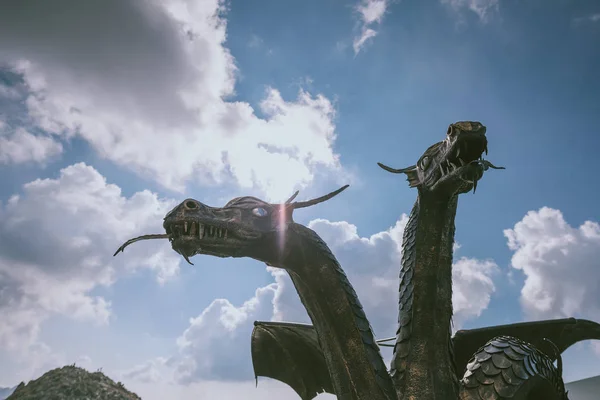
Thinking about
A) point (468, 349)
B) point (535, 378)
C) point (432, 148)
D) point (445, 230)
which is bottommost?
point (535, 378)

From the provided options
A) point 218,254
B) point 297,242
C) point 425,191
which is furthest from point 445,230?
point 218,254

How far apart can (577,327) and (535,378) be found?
1.99 metres

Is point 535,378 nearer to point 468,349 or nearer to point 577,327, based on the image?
point 468,349

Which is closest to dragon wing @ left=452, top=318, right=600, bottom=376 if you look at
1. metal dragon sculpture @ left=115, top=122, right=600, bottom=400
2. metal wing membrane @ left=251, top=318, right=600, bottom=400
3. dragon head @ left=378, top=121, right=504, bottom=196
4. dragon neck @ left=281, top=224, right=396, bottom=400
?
metal wing membrane @ left=251, top=318, right=600, bottom=400

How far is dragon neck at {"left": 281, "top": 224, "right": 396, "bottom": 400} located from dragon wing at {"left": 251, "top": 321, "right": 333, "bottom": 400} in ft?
4.18

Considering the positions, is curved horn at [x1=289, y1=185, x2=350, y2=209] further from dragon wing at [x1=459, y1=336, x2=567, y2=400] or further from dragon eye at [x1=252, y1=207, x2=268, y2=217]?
dragon wing at [x1=459, y1=336, x2=567, y2=400]

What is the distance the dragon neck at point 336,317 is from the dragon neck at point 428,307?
0.73 ft

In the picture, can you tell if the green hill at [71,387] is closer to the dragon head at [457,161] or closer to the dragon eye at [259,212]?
the dragon eye at [259,212]

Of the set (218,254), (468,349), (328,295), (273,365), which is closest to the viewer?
(218,254)

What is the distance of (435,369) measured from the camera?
308cm

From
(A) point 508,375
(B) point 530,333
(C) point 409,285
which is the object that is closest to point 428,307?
(C) point 409,285

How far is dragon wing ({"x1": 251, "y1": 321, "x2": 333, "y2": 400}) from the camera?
4430 mm

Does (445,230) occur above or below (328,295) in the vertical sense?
above

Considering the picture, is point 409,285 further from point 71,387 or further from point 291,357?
point 71,387
